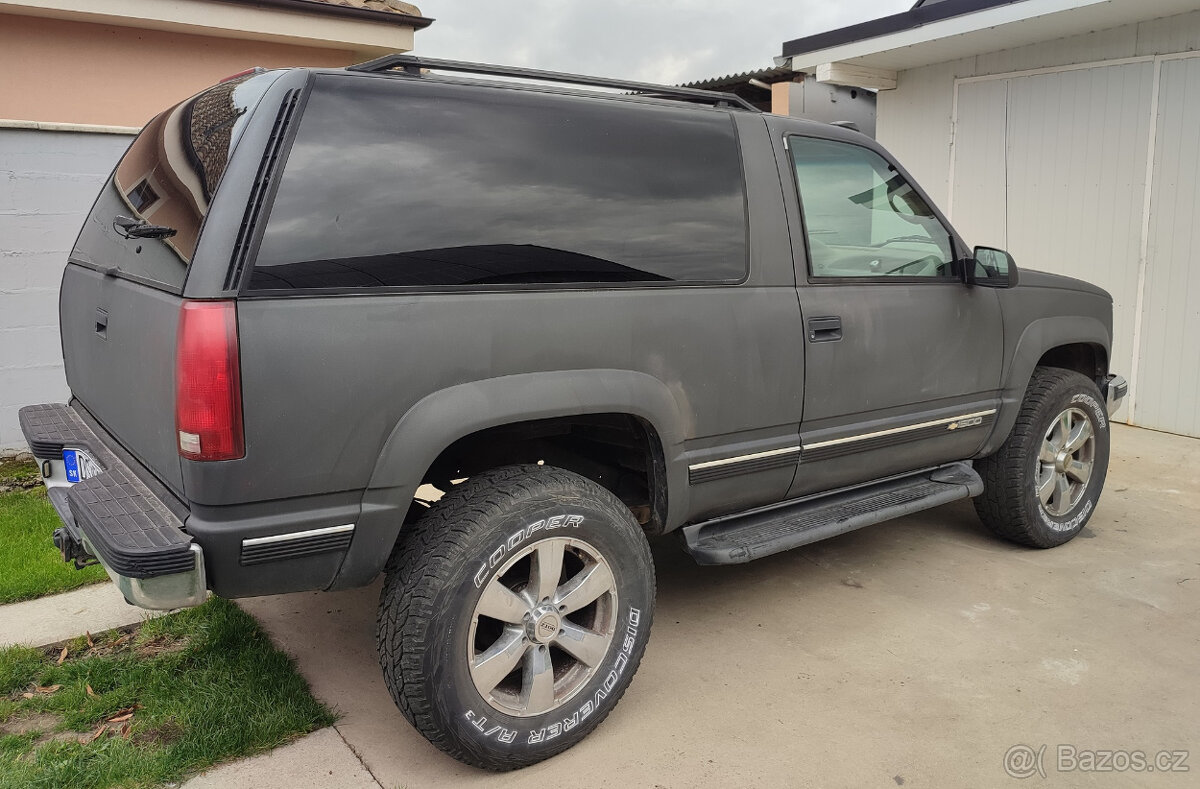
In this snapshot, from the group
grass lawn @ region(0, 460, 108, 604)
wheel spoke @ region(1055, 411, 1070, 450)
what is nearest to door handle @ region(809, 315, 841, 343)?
wheel spoke @ region(1055, 411, 1070, 450)

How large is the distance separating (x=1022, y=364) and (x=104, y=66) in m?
7.48

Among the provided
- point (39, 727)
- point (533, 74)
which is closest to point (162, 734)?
point (39, 727)

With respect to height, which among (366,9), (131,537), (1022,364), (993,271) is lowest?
(131,537)

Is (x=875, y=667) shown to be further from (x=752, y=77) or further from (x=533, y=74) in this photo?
(x=752, y=77)

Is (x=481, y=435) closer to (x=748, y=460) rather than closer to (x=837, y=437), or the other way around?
(x=748, y=460)

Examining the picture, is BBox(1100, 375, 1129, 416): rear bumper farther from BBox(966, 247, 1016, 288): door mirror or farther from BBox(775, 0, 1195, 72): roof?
BBox(775, 0, 1195, 72): roof

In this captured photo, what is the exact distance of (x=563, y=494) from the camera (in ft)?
9.03

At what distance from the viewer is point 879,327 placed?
3.59 meters

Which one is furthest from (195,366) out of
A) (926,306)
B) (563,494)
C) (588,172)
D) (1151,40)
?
(1151,40)

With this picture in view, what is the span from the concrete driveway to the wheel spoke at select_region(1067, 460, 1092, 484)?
34 cm

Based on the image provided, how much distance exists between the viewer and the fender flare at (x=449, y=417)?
2455 millimetres

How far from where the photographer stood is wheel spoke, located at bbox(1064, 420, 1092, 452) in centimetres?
453

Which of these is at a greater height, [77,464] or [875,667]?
[77,464]

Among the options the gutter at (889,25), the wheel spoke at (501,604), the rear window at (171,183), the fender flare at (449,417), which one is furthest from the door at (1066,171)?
the rear window at (171,183)
